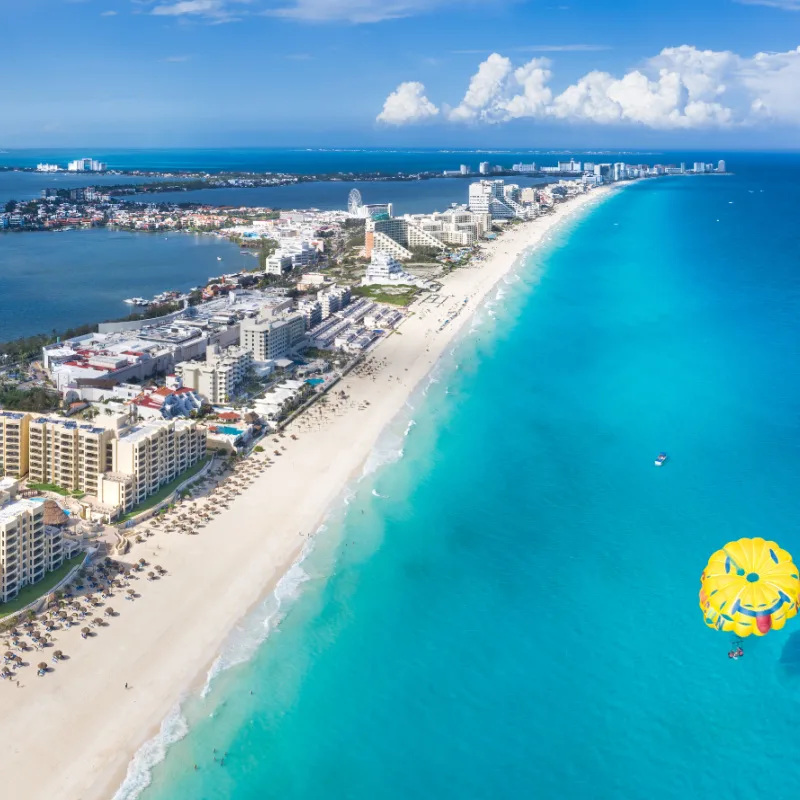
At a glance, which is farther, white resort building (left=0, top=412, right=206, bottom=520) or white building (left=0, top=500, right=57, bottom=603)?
white resort building (left=0, top=412, right=206, bottom=520)

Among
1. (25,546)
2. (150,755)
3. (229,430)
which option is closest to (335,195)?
(229,430)

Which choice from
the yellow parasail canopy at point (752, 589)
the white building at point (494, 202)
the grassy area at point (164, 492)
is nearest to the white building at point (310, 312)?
the grassy area at point (164, 492)

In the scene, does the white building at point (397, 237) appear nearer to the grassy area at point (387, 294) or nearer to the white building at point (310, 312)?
the grassy area at point (387, 294)

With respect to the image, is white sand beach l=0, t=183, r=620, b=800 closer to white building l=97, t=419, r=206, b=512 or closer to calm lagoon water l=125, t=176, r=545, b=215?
white building l=97, t=419, r=206, b=512

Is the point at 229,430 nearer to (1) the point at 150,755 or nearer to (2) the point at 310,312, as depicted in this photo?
(1) the point at 150,755

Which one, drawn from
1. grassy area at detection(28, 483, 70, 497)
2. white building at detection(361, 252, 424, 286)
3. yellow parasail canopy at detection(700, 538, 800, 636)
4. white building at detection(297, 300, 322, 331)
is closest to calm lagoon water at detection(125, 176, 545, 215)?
white building at detection(361, 252, 424, 286)
